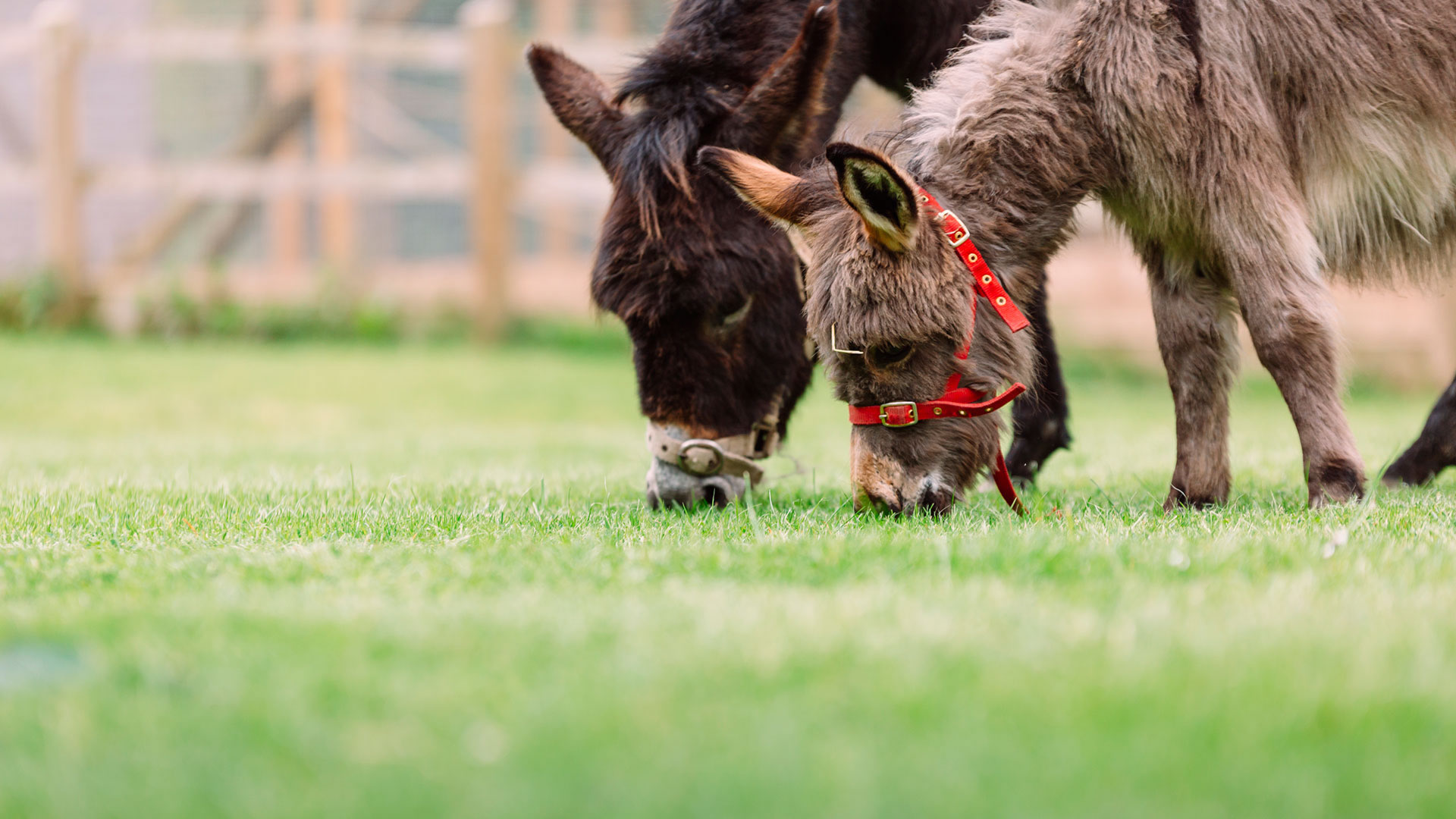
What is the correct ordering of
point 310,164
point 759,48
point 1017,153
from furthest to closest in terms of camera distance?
point 310,164 → point 759,48 → point 1017,153

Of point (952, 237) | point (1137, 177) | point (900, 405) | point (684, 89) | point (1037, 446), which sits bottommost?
point (1037, 446)

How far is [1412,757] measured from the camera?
58.1 inches

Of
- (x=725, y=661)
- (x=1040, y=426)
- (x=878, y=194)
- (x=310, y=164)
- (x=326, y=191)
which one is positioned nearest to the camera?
(x=725, y=661)

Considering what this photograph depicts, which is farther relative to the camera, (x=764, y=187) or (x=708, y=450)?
(x=708, y=450)

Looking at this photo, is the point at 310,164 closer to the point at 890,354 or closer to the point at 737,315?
the point at 737,315

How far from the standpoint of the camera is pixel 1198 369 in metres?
3.77

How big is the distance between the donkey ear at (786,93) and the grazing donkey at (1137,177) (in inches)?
10.5

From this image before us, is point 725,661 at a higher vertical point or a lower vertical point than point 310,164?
lower

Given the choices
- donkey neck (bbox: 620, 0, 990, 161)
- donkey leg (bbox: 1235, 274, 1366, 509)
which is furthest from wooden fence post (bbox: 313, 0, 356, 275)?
donkey leg (bbox: 1235, 274, 1366, 509)

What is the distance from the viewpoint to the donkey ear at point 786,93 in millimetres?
3654

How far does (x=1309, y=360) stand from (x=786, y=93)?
1.58 meters

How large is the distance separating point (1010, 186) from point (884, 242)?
0.44 meters

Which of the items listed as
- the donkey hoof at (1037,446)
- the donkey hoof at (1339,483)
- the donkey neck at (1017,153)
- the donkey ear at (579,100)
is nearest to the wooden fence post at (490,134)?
the donkey ear at (579,100)

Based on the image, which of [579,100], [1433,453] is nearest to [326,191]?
[579,100]
